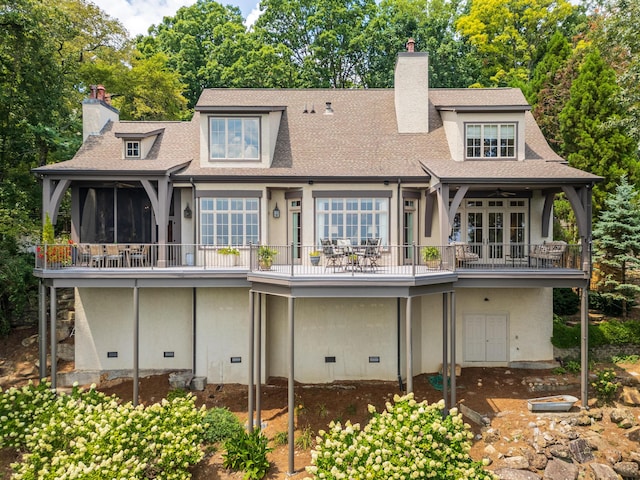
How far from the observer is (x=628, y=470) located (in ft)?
31.3

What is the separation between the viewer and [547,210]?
46.1 feet

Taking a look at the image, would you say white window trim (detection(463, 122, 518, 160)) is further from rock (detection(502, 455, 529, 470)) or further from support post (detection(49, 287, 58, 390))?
support post (detection(49, 287, 58, 390))

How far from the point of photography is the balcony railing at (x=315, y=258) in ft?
38.1

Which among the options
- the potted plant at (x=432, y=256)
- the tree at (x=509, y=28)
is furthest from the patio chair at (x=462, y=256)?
the tree at (x=509, y=28)

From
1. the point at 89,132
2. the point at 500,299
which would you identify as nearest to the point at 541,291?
the point at 500,299

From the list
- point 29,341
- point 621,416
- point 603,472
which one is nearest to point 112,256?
point 29,341

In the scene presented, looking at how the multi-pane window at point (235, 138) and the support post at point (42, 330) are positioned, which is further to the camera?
the multi-pane window at point (235, 138)

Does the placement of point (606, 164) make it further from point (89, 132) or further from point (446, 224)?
point (89, 132)

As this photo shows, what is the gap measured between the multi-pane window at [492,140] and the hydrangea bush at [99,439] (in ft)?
41.3

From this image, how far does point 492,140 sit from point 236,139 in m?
9.34

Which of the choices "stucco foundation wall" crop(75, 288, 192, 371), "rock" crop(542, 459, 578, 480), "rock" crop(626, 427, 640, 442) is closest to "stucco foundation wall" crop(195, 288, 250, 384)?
"stucco foundation wall" crop(75, 288, 192, 371)

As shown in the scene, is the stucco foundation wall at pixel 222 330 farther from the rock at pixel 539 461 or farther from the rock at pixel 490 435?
the rock at pixel 539 461

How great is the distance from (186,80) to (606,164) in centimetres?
2988

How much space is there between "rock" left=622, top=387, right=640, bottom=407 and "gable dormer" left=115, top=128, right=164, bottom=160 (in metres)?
17.9
